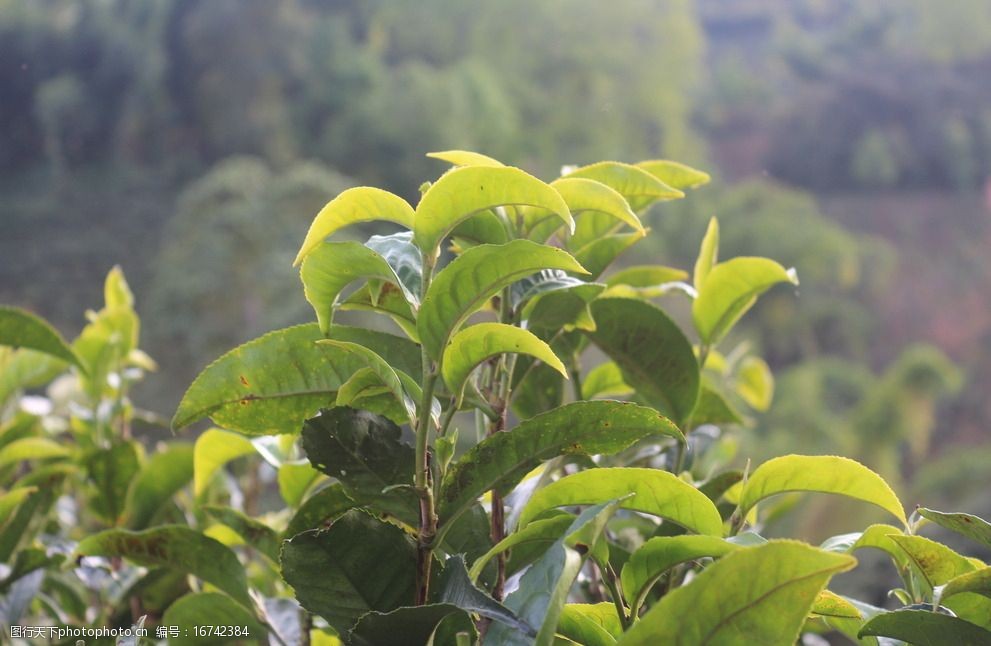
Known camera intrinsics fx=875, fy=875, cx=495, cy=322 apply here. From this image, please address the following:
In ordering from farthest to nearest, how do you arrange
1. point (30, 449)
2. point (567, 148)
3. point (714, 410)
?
point (567, 148)
point (30, 449)
point (714, 410)

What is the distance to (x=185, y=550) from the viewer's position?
0.40 m

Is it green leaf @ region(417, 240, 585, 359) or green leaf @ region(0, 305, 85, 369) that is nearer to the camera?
green leaf @ region(417, 240, 585, 359)

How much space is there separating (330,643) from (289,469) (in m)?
0.09

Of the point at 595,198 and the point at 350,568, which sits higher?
the point at 595,198

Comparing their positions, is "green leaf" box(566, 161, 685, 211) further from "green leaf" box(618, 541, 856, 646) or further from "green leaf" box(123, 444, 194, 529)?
"green leaf" box(123, 444, 194, 529)

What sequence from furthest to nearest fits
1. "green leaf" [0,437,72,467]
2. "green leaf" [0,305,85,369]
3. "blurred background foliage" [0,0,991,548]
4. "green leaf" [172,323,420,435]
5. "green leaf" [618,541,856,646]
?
1. "blurred background foliage" [0,0,991,548]
2. "green leaf" [0,437,72,467]
3. "green leaf" [0,305,85,369]
4. "green leaf" [172,323,420,435]
5. "green leaf" [618,541,856,646]

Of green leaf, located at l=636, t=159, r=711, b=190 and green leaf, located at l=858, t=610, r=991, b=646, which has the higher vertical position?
green leaf, located at l=636, t=159, r=711, b=190

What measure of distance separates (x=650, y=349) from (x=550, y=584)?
17cm

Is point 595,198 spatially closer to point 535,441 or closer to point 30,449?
point 535,441

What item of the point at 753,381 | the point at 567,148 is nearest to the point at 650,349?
the point at 753,381

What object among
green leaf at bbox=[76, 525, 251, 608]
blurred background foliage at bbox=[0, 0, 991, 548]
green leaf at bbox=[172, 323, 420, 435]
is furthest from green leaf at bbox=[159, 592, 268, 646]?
blurred background foliage at bbox=[0, 0, 991, 548]

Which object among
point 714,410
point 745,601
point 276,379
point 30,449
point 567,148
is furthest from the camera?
point 567,148

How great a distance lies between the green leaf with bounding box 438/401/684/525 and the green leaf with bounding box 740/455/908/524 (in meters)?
0.04

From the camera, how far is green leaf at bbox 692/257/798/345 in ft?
1.24
